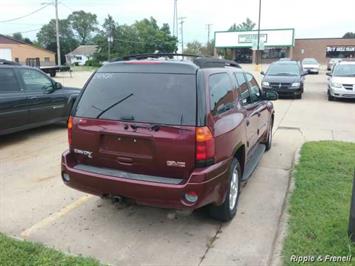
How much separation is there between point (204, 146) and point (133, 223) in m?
1.36

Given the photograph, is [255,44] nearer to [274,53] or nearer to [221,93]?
[274,53]

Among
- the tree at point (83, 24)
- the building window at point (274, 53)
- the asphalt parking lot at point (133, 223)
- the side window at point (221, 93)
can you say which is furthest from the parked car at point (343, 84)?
the tree at point (83, 24)

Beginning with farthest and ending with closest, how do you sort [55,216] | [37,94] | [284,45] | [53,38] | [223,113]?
[53,38] < [284,45] < [37,94] < [55,216] < [223,113]

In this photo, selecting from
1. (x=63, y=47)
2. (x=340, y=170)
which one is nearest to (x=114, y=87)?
(x=340, y=170)

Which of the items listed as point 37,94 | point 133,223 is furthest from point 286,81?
point 133,223

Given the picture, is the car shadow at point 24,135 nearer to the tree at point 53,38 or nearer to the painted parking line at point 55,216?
the painted parking line at point 55,216

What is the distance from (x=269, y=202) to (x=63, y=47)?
116 meters

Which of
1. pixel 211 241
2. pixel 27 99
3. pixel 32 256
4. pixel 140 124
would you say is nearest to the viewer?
pixel 32 256

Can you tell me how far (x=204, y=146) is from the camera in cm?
358

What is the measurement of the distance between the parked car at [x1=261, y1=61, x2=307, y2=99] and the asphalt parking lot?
1031cm

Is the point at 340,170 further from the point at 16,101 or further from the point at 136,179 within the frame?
the point at 16,101

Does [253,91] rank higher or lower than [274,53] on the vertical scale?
lower

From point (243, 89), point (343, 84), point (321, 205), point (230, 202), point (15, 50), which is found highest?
point (15, 50)

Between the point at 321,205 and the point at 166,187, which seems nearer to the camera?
the point at 166,187
